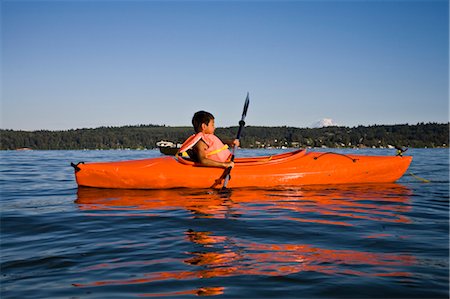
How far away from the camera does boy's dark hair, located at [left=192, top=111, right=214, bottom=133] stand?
8.56 metres

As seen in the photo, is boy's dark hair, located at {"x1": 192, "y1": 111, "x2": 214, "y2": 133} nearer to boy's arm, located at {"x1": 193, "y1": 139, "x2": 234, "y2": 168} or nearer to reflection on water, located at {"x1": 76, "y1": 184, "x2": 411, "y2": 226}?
boy's arm, located at {"x1": 193, "y1": 139, "x2": 234, "y2": 168}

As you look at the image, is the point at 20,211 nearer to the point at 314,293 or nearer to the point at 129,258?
the point at 129,258

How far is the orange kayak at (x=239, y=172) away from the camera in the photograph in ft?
28.6

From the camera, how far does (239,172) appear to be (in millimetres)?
8766

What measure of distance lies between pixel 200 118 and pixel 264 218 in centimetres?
361

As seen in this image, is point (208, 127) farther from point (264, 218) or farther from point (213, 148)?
point (264, 218)

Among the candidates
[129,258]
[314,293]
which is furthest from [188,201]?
[314,293]

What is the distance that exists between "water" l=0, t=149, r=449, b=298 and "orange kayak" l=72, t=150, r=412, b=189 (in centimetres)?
125

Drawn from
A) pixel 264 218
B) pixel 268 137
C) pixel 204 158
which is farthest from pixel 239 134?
pixel 268 137

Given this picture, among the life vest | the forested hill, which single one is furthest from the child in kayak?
the forested hill

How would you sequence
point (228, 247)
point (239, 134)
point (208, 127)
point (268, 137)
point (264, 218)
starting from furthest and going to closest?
point (268, 137)
point (239, 134)
point (208, 127)
point (264, 218)
point (228, 247)

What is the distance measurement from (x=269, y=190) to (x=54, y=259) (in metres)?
5.34

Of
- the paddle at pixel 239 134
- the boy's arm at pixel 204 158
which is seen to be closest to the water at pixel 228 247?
the paddle at pixel 239 134

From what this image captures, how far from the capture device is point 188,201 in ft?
23.5
